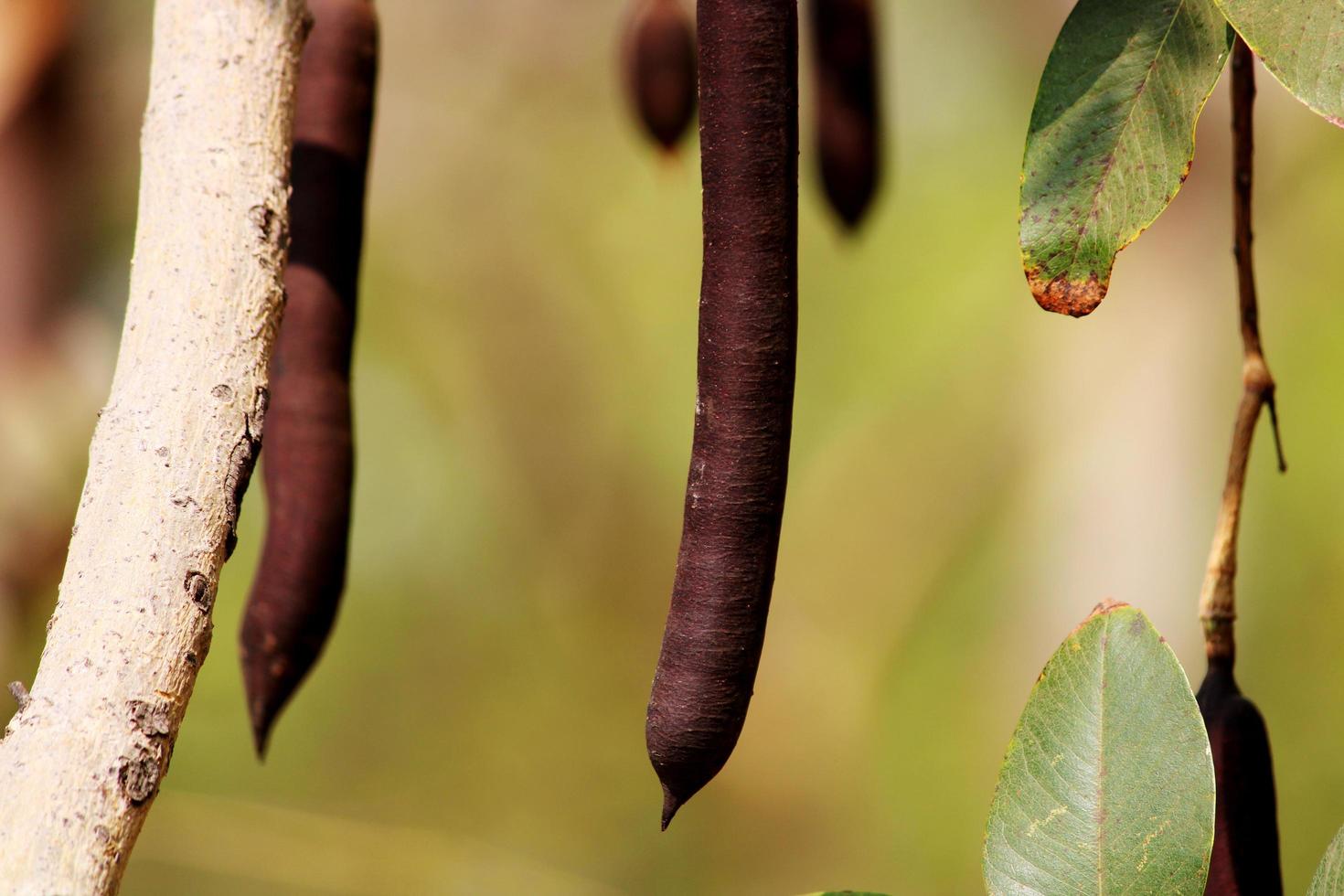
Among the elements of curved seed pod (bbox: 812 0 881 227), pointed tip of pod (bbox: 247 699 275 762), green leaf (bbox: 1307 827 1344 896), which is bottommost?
pointed tip of pod (bbox: 247 699 275 762)

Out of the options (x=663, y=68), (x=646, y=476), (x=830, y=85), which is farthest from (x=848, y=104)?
(x=646, y=476)

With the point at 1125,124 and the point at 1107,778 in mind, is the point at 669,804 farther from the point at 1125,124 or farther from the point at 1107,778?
the point at 1125,124

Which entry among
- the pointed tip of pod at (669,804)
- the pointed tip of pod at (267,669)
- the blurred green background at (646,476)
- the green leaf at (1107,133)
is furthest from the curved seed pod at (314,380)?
the blurred green background at (646,476)

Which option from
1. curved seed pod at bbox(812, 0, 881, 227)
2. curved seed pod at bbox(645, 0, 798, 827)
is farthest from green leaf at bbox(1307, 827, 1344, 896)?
curved seed pod at bbox(812, 0, 881, 227)

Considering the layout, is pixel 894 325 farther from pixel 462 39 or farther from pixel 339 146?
pixel 339 146

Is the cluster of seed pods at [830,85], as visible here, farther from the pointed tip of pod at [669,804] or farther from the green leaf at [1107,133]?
the pointed tip of pod at [669,804]

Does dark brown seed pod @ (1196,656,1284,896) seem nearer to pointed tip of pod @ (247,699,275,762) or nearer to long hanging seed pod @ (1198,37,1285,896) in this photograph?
long hanging seed pod @ (1198,37,1285,896)
